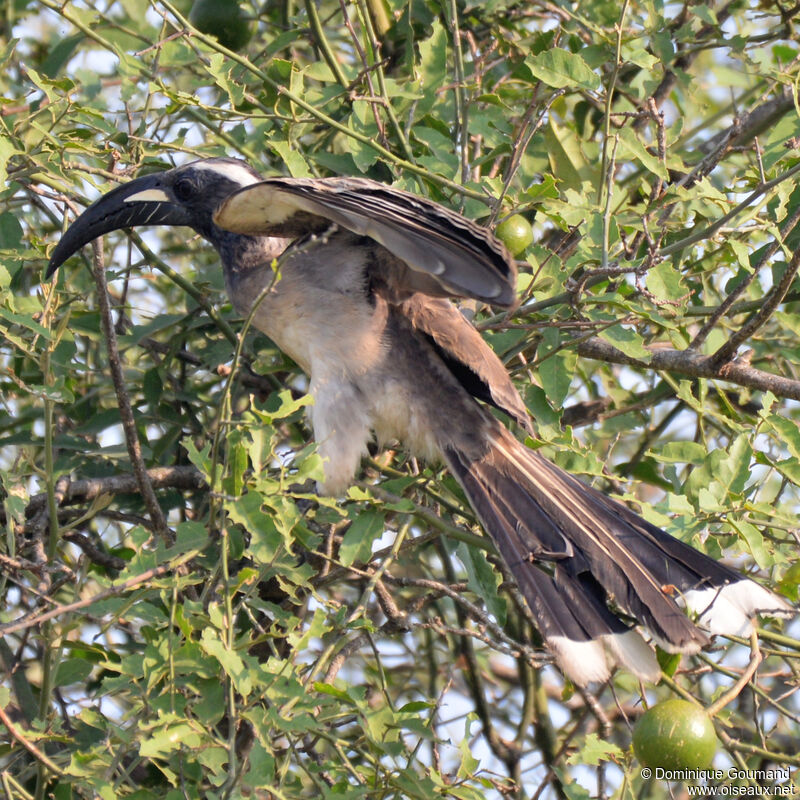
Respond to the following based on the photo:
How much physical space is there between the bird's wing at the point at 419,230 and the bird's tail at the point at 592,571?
0.57 m

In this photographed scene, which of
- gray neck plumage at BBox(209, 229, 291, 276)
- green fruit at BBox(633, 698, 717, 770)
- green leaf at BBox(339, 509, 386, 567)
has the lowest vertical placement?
green fruit at BBox(633, 698, 717, 770)

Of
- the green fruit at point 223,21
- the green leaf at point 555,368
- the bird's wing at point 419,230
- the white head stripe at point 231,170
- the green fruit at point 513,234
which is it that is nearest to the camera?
the bird's wing at point 419,230

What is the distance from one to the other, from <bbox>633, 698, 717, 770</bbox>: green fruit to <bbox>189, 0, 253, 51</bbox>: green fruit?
196cm

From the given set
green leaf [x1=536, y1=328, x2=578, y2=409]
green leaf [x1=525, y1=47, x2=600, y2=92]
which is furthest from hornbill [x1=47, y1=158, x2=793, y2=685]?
green leaf [x1=525, y1=47, x2=600, y2=92]

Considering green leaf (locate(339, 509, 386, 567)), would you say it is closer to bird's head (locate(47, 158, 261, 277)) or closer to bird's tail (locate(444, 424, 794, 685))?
bird's tail (locate(444, 424, 794, 685))

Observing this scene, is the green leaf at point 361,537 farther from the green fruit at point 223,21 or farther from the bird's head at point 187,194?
the green fruit at point 223,21

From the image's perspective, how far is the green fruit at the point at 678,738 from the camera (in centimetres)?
180

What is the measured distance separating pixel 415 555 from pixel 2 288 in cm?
131

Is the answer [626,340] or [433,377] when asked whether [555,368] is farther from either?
[433,377]

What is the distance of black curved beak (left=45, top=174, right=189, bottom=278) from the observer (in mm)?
2424

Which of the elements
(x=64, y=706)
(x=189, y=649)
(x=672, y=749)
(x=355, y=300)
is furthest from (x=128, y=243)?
(x=672, y=749)

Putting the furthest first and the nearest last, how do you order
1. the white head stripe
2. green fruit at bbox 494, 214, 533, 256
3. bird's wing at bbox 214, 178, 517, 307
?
the white head stripe < green fruit at bbox 494, 214, 533, 256 < bird's wing at bbox 214, 178, 517, 307

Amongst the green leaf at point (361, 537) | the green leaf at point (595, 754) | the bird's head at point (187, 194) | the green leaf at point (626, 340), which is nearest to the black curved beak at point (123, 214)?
the bird's head at point (187, 194)

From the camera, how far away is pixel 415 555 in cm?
297
